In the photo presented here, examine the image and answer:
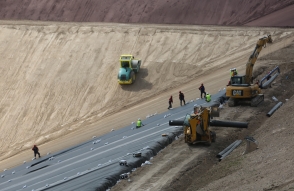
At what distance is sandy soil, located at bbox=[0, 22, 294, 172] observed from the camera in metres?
35.3

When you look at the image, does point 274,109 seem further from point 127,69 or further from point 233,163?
point 127,69

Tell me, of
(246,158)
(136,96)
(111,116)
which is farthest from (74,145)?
(246,158)

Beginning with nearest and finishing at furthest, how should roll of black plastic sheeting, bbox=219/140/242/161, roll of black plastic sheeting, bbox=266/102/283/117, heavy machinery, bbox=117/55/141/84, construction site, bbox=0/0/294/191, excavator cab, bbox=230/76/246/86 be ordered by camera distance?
roll of black plastic sheeting, bbox=219/140/242/161 → roll of black plastic sheeting, bbox=266/102/283/117 → excavator cab, bbox=230/76/246/86 → construction site, bbox=0/0/294/191 → heavy machinery, bbox=117/55/141/84

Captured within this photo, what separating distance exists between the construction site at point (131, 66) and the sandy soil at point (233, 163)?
0.48 feet

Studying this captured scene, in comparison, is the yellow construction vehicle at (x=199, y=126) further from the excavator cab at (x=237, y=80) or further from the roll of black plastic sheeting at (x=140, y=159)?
the excavator cab at (x=237, y=80)

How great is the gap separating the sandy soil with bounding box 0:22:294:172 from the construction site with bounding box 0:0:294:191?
75 millimetres

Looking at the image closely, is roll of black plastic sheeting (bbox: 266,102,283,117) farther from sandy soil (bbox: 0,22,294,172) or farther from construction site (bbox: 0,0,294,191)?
sandy soil (bbox: 0,22,294,172)

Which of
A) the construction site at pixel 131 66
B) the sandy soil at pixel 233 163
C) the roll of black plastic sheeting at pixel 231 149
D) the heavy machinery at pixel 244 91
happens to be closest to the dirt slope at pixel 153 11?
the construction site at pixel 131 66

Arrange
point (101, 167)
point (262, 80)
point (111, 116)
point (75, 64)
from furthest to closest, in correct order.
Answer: point (75, 64)
point (111, 116)
point (262, 80)
point (101, 167)

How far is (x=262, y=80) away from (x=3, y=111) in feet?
60.2

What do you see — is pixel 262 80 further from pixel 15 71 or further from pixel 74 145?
pixel 15 71

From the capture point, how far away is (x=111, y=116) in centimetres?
3519

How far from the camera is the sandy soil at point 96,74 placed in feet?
116

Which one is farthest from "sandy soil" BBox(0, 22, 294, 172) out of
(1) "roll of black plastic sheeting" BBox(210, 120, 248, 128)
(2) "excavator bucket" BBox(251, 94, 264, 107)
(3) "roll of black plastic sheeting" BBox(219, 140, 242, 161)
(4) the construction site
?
(3) "roll of black plastic sheeting" BBox(219, 140, 242, 161)
